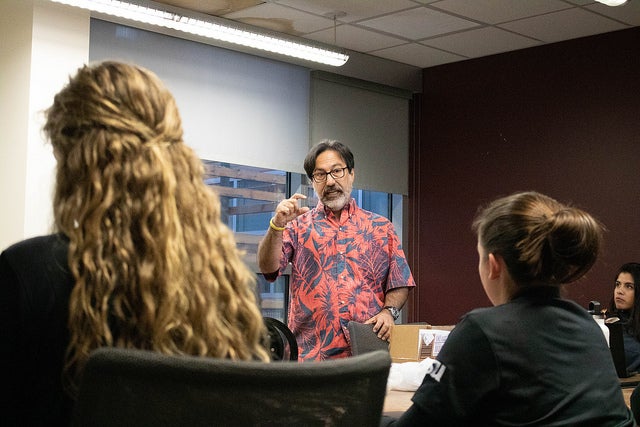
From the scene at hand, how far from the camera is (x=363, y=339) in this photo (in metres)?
3.61

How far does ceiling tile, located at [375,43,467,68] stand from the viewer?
7.03 meters

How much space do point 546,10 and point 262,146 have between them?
7.45 ft

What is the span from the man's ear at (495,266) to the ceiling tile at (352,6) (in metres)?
4.15

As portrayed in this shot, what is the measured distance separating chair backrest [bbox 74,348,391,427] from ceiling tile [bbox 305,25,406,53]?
562 centimetres

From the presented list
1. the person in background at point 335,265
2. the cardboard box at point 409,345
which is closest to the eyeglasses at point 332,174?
the person in background at point 335,265

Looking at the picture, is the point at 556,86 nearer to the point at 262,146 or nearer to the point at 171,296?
the point at 262,146

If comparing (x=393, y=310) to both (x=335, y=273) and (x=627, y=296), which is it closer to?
(x=335, y=273)

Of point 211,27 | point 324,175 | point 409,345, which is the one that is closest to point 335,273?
point 324,175

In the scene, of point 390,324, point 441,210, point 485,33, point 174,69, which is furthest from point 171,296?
point 441,210

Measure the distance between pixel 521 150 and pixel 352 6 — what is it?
202 cm

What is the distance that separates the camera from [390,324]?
12.4 ft

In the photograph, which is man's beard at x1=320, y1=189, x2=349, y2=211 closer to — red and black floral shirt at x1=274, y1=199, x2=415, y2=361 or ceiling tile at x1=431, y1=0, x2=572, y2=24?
red and black floral shirt at x1=274, y1=199, x2=415, y2=361

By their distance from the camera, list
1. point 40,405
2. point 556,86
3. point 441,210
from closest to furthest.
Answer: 1. point 40,405
2. point 556,86
3. point 441,210

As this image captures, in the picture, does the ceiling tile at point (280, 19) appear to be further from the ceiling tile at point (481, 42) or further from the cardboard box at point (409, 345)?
the cardboard box at point (409, 345)
